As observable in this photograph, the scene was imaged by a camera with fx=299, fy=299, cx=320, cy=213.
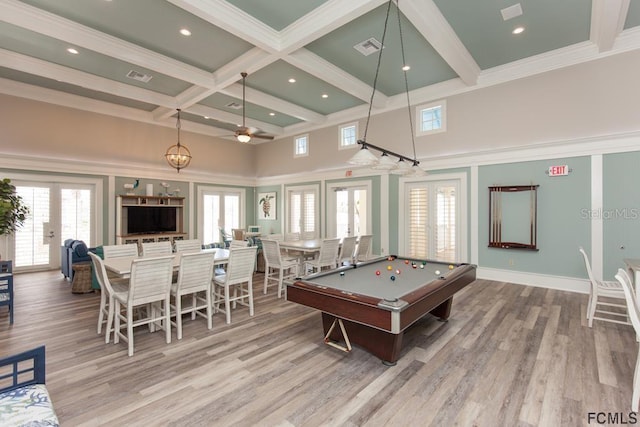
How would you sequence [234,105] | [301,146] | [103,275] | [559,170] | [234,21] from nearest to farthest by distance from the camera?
1. [103,275]
2. [234,21]
3. [559,170]
4. [234,105]
5. [301,146]

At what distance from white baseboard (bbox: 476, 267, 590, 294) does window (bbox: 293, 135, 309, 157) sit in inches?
235

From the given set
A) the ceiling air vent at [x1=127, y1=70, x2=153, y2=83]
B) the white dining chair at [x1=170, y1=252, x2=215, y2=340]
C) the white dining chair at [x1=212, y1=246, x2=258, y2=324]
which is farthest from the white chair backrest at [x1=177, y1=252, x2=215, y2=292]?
the ceiling air vent at [x1=127, y1=70, x2=153, y2=83]

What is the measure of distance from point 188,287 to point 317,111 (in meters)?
6.24

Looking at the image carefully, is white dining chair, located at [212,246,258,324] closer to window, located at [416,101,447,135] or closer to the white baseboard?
the white baseboard

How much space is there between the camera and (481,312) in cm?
422

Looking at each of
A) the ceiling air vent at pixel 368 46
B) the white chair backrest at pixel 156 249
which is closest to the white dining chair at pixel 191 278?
the white chair backrest at pixel 156 249

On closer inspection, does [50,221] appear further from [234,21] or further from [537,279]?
[537,279]

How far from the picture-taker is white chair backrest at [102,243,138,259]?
4219 millimetres

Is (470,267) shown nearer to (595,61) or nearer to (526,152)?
(526,152)

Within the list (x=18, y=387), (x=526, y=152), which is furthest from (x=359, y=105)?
(x=18, y=387)

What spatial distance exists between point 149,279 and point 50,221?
6.15m

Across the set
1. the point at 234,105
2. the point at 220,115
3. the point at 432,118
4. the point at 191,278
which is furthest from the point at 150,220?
the point at 432,118

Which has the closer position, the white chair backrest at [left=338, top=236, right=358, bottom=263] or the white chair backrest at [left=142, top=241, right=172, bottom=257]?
the white chair backrest at [left=142, top=241, right=172, bottom=257]

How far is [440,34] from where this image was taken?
4.32 metres
